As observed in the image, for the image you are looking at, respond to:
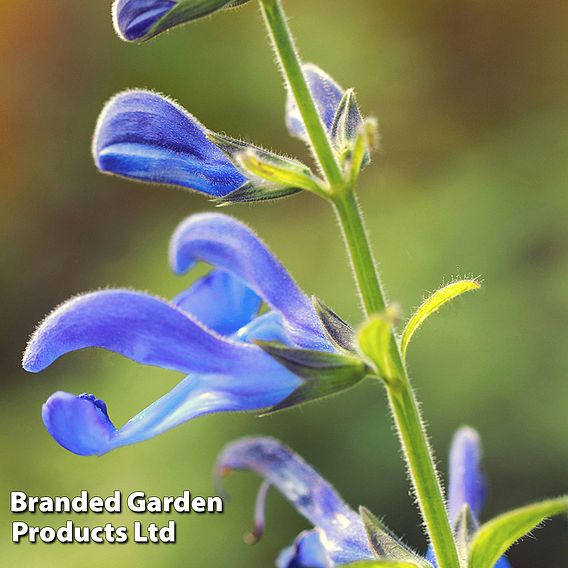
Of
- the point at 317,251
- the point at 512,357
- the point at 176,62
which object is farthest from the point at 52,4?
the point at 512,357

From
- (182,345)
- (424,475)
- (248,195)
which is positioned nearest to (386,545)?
(424,475)

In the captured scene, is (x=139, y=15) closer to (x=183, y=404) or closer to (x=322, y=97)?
(x=322, y=97)

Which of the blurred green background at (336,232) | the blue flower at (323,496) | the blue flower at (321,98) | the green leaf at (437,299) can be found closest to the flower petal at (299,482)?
the blue flower at (323,496)

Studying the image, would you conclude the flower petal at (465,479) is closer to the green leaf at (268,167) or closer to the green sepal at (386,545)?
the green sepal at (386,545)

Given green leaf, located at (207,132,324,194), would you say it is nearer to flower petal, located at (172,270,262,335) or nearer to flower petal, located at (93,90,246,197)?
flower petal, located at (93,90,246,197)

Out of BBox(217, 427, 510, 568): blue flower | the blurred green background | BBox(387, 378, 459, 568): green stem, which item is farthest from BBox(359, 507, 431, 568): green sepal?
the blurred green background
